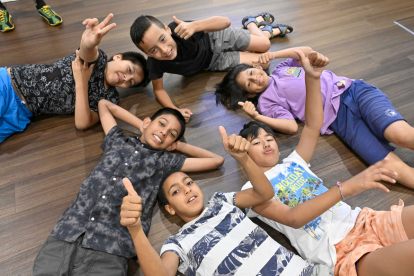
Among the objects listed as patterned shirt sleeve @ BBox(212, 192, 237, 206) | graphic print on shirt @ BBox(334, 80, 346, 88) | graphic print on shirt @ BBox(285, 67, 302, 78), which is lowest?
patterned shirt sleeve @ BBox(212, 192, 237, 206)

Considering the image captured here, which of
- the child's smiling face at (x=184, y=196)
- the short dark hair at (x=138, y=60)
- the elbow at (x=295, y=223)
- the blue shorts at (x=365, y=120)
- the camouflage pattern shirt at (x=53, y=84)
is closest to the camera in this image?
the elbow at (x=295, y=223)

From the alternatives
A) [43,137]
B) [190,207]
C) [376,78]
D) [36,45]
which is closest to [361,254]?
[190,207]

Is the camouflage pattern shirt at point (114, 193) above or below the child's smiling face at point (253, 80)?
below

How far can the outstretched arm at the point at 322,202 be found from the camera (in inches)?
39.5

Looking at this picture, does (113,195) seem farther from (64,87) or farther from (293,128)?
(293,128)

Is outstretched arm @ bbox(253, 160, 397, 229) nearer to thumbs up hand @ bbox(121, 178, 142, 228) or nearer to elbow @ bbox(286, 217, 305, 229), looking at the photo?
elbow @ bbox(286, 217, 305, 229)

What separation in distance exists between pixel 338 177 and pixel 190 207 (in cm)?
85

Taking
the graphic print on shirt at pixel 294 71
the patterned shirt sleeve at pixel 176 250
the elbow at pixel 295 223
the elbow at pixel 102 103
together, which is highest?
the graphic print on shirt at pixel 294 71

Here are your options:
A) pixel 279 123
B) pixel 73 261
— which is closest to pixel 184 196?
pixel 73 261

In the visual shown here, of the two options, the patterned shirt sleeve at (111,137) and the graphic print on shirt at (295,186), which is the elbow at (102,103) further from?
the graphic print on shirt at (295,186)

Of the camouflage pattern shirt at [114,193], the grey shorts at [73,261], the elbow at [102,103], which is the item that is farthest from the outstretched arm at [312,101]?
the elbow at [102,103]

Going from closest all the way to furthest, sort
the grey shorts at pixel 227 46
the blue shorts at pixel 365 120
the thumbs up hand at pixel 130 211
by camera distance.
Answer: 1. the thumbs up hand at pixel 130 211
2. the blue shorts at pixel 365 120
3. the grey shorts at pixel 227 46

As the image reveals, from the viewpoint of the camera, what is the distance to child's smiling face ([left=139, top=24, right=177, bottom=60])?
160 cm

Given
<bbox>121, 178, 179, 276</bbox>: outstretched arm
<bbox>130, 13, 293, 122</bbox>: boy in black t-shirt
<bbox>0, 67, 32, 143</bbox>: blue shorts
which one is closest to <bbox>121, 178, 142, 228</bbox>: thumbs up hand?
<bbox>121, 178, 179, 276</bbox>: outstretched arm
